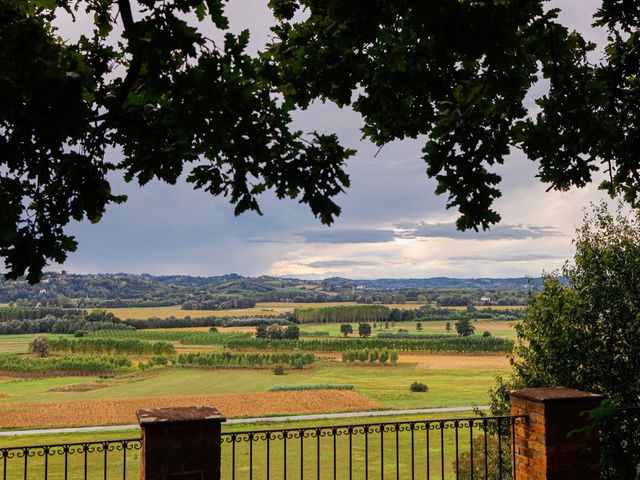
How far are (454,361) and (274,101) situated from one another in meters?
83.0

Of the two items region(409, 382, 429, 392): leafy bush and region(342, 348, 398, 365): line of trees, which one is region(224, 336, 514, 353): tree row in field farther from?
region(409, 382, 429, 392): leafy bush

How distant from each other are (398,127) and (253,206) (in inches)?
60.6

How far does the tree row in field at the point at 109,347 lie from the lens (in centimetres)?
9225

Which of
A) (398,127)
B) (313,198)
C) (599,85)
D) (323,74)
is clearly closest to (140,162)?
(313,198)

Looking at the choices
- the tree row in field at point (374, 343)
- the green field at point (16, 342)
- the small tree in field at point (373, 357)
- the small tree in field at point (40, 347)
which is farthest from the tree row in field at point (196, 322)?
the small tree in field at point (373, 357)

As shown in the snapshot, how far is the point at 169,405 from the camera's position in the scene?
163 feet

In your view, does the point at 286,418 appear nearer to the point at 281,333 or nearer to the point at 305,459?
the point at 305,459

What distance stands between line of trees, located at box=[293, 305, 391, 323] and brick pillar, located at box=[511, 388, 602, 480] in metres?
143

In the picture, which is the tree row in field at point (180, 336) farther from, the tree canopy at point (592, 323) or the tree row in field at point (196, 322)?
the tree canopy at point (592, 323)

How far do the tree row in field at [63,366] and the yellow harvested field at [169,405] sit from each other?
22.5 m

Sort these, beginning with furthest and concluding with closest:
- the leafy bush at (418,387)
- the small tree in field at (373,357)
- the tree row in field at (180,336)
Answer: the tree row in field at (180,336), the small tree in field at (373,357), the leafy bush at (418,387)

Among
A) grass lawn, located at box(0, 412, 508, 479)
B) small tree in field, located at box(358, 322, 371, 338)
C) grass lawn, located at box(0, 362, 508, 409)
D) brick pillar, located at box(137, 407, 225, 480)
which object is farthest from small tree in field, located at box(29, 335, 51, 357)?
brick pillar, located at box(137, 407, 225, 480)

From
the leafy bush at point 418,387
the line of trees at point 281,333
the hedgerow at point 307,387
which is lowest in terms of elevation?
the hedgerow at point 307,387

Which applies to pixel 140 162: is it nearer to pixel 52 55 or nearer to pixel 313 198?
pixel 52 55
